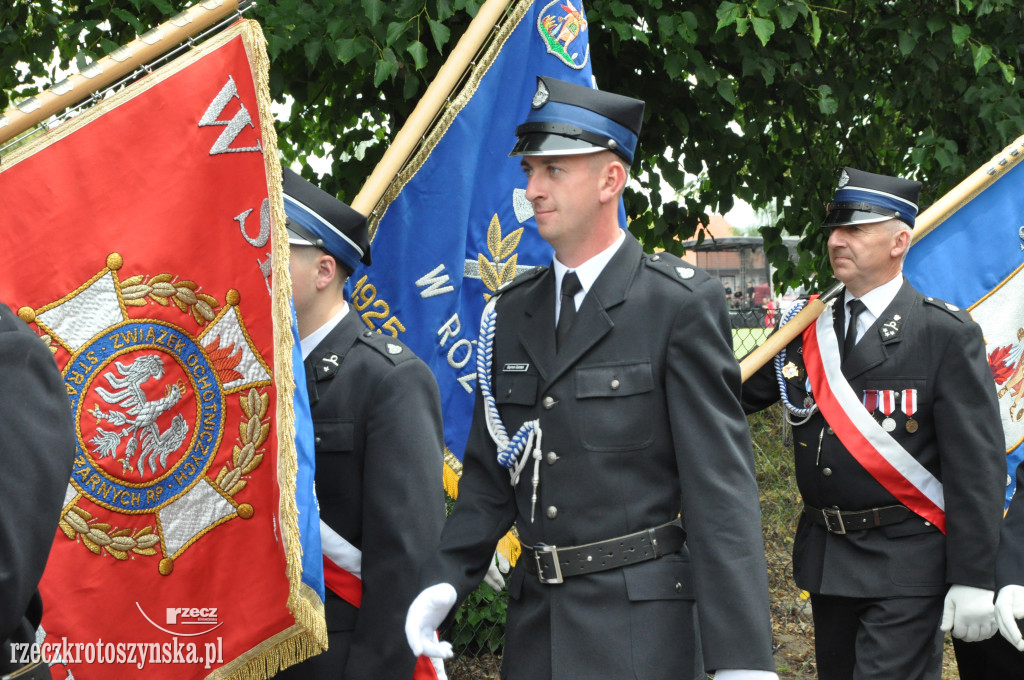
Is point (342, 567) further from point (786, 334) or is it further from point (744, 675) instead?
point (786, 334)

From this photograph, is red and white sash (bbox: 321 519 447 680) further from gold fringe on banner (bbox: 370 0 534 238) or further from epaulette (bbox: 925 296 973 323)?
epaulette (bbox: 925 296 973 323)

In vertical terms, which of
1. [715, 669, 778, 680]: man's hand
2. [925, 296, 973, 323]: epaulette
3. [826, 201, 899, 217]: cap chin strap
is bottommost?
[715, 669, 778, 680]: man's hand

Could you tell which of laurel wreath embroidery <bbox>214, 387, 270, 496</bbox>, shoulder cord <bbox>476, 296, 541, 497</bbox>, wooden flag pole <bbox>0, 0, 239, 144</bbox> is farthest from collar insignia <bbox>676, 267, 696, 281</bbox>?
wooden flag pole <bbox>0, 0, 239, 144</bbox>

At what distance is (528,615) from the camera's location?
2699 millimetres

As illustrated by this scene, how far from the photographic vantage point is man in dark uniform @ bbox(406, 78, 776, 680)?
8.18 feet

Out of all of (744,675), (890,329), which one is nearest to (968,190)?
(890,329)

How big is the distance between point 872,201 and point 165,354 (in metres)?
2.54

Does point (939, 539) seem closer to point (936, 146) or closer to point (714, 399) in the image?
point (714, 399)

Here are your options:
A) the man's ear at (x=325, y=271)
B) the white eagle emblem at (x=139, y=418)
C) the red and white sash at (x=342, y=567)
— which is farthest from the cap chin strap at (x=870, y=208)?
the white eagle emblem at (x=139, y=418)

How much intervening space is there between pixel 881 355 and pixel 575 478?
186 cm

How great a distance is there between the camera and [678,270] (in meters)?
2.71

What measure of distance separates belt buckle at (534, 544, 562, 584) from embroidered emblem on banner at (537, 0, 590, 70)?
7.40 feet

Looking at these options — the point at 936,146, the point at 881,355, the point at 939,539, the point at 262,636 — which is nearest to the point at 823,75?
the point at 936,146

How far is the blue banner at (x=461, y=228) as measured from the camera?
13.4 feet
